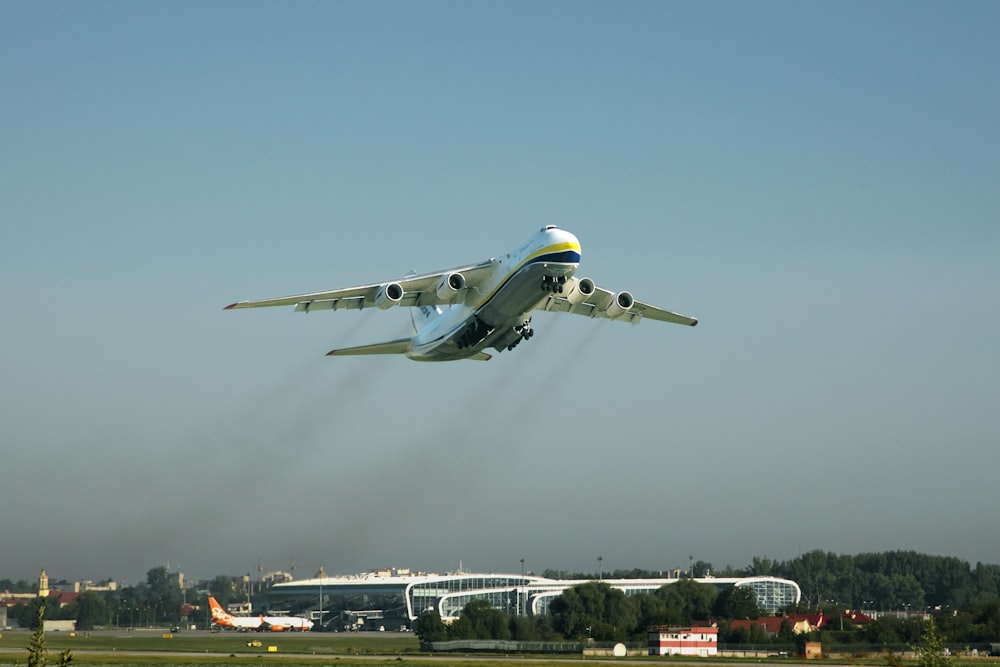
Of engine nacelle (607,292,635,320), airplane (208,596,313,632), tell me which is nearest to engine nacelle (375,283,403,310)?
engine nacelle (607,292,635,320)

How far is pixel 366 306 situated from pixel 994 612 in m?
30.5

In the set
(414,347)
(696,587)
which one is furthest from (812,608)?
(414,347)

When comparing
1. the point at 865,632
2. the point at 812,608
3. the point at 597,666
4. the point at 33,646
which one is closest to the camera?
the point at 33,646

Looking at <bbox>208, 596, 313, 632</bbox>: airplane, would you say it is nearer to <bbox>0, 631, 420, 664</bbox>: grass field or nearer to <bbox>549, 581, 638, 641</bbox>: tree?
<bbox>0, 631, 420, 664</bbox>: grass field

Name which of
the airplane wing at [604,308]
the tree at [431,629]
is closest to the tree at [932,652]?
the airplane wing at [604,308]

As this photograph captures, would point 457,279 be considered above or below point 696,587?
above

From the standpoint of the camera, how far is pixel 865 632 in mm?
46062

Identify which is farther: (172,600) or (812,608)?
(172,600)

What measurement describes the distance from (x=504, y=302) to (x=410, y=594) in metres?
59.4

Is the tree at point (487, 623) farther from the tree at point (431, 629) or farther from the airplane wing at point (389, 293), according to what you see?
the airplane wing at point (389, 293)

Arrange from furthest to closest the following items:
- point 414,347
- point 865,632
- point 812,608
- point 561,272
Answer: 1. point 812,608
2. point 865,632
3. point 414,347
4. point 561,272

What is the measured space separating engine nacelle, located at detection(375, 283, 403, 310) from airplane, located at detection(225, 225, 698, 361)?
1.0 inches

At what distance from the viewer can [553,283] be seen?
28438 mm

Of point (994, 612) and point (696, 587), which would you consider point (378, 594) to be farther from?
point (994, 612)
